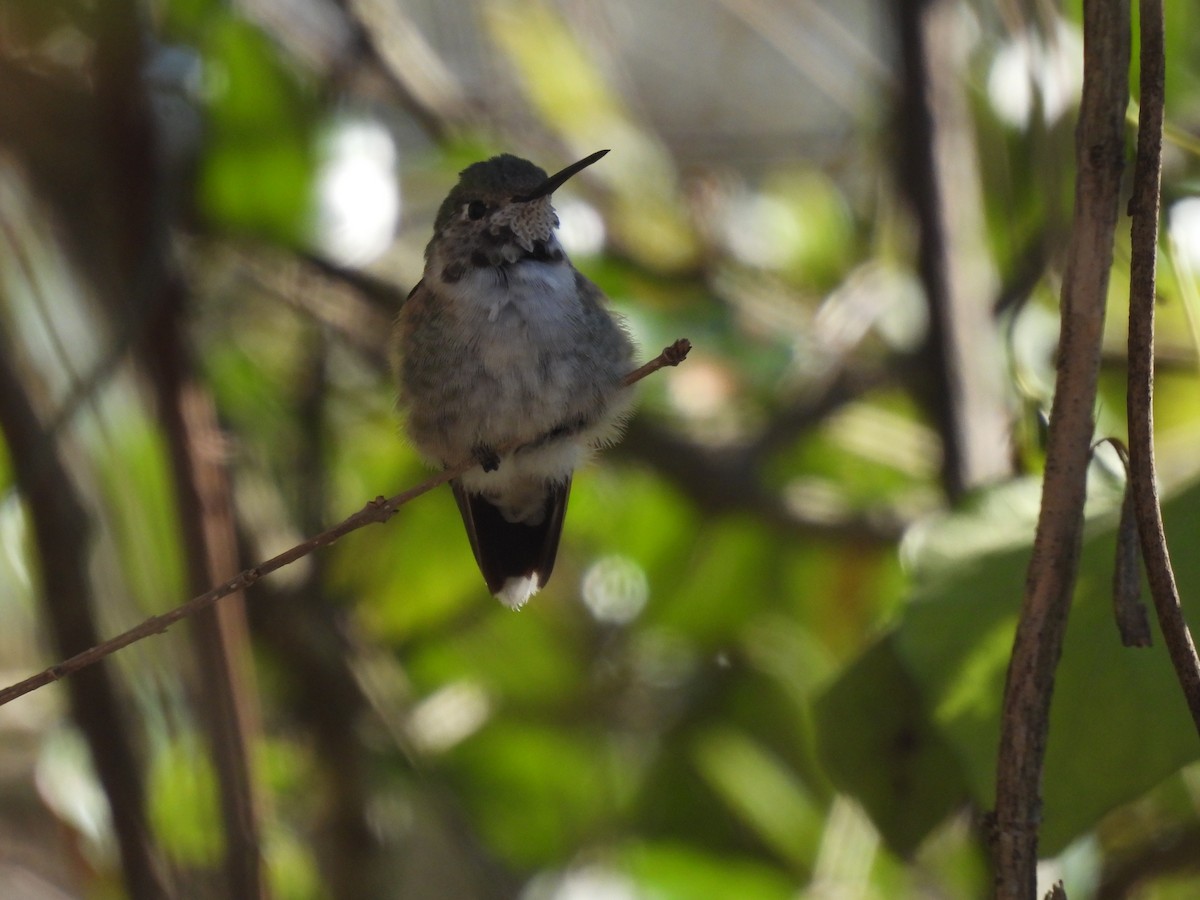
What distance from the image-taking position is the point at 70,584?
7.07 feet

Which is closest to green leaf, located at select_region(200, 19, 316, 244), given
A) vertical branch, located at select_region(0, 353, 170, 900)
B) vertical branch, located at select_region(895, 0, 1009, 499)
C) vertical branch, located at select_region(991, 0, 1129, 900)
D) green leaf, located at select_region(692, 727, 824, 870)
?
vertical branch, located at select_region(0, 353, 170, 900)

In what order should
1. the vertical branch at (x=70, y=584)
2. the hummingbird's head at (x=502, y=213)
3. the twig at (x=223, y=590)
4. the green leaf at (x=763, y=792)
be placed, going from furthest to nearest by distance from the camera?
1. the green leaf at (x=763, y=792)
2. the hummingbird's head at (x=502, y=213)
3. the vertical branch at (x=70, y=584)
4. the twig at (x=223, y=590)

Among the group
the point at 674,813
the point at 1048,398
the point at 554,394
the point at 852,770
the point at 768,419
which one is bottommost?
the point at 852,770

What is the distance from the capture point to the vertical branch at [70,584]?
2.14 m

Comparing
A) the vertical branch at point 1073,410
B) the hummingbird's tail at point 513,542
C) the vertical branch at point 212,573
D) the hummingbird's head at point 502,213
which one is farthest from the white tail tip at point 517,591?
the vertical branch at point 1073,410

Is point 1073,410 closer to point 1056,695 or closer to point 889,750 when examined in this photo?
point 1056,695

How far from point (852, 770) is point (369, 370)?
1.79 meters

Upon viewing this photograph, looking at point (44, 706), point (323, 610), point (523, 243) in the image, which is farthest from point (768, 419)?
point (44, 706)

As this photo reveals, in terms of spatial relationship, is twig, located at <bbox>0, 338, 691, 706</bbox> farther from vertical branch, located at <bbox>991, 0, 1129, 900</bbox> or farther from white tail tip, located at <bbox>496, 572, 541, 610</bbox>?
white tail tip, located at <bbox>496, 572, 541, 610</bbox>

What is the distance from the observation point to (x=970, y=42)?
299 centimetres

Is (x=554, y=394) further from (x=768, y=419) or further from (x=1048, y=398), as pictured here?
(x=768, y=419)

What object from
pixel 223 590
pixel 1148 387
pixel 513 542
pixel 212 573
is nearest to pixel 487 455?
pixel 513 542

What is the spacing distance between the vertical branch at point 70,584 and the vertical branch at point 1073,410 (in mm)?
1464

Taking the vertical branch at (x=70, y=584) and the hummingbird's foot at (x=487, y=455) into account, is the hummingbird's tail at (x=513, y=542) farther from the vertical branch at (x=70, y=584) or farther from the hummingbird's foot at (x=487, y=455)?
the vertical branch at (x=70, y=584)
